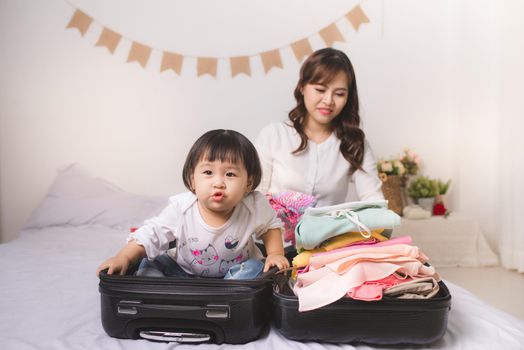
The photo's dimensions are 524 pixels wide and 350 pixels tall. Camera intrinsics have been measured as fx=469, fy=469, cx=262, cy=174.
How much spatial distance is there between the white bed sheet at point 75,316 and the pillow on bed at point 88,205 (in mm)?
677

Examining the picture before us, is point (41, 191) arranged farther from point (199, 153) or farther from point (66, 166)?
point (199, 153)

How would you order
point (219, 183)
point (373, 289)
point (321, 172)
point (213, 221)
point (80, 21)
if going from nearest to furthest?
point (373, 289), point (219, 183), point (213, 221), point (321, 172), point (80, 21)

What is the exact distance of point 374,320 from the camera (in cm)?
97

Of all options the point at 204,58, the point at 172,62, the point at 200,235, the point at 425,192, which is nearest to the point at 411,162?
the point at 425,192

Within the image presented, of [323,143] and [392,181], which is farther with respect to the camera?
[392,181]

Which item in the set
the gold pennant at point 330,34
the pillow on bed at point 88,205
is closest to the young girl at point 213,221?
the pillow on bed at point 88,205

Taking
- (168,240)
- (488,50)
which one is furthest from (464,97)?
(168,240)

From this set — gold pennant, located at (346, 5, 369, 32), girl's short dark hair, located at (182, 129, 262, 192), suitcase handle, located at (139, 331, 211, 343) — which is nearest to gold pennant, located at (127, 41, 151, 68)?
gold pennant, located at (346, 5, 369, 32)

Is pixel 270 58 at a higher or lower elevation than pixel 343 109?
higher

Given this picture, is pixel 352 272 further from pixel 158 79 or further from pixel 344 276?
pixel 158 79

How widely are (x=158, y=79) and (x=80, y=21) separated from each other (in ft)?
2.04

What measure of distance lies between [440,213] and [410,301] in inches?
96.1

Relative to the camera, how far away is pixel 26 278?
166 cm

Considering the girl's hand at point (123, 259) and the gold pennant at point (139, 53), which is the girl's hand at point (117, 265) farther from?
the gold pennant at point (139, 53)
